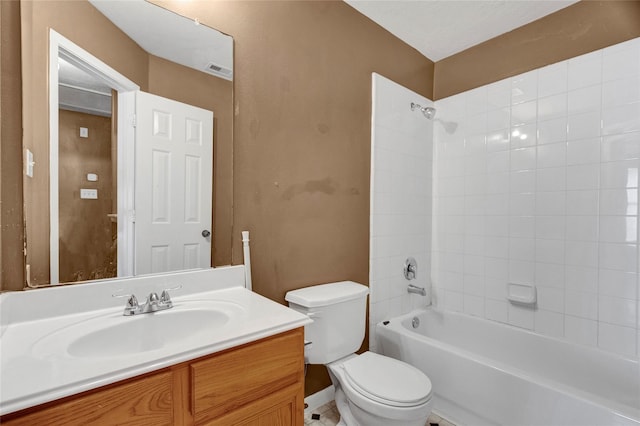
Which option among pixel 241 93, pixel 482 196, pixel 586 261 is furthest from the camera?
pixel 482 196

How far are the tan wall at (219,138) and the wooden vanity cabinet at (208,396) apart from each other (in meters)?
0.59

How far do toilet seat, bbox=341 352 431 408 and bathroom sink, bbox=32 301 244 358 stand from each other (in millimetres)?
679

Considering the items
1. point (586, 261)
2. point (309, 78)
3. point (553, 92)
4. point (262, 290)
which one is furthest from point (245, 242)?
point (553, 92)

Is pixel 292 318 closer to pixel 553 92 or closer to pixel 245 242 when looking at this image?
pixel 245 242

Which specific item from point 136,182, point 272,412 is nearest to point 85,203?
point 136,182

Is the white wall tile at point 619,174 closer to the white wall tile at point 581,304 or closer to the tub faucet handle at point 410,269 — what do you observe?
the white wall tile at point 581,304

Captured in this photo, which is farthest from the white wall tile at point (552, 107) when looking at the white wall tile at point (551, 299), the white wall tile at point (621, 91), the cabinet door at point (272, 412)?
the cabinet door at point (272, 412)

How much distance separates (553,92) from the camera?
1.96 metres

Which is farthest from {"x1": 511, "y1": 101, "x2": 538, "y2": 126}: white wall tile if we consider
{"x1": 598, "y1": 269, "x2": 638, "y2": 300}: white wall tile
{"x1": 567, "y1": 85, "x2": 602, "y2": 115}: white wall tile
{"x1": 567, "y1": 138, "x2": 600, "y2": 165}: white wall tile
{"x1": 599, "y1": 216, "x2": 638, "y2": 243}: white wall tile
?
{"x1": 598, "y1": 269, "x2": 638, "y2": 300}: white wall tile

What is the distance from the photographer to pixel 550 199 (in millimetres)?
1955

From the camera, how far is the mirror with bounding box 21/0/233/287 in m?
1.04

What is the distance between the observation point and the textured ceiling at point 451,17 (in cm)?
189

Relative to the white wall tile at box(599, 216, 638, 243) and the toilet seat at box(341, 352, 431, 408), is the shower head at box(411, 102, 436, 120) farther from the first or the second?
the toilet seat at box(341, 352, 431, 408)

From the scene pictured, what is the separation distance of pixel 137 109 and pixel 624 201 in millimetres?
2455
